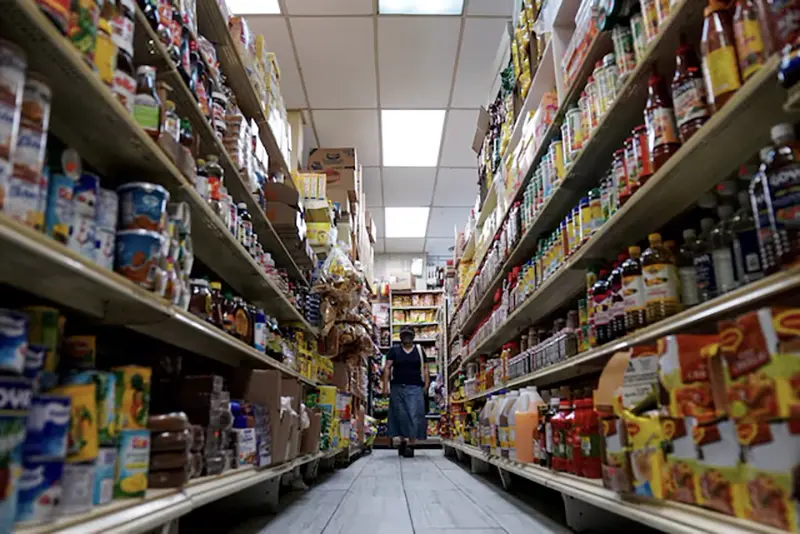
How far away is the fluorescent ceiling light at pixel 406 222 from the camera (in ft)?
31.1

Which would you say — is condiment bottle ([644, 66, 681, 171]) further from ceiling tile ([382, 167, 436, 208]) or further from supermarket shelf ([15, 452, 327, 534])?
ceiling tile ([382, 167, 436, 208])

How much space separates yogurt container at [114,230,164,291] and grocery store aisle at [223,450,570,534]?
48.6 inches

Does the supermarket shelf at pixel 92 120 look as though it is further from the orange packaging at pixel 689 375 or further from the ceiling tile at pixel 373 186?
the ceiling tile at pixel 373 186

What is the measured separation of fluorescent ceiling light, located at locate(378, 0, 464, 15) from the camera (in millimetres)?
4715

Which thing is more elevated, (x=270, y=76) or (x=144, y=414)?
(x=270, y=76)

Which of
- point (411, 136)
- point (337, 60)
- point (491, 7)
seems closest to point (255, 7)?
point (337, 60)

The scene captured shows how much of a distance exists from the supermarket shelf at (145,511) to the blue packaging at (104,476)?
0.03 meters

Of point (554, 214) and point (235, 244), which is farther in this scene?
point (554, 214)

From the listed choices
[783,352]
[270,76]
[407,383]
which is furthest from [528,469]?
[407,383]

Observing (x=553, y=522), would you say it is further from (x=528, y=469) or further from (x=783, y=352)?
(x=783, y=352)

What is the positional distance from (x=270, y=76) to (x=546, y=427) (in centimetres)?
266

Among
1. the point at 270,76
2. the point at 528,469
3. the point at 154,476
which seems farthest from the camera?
the point at 270,76

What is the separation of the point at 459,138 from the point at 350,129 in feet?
4.42

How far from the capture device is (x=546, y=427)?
2.38 meters
